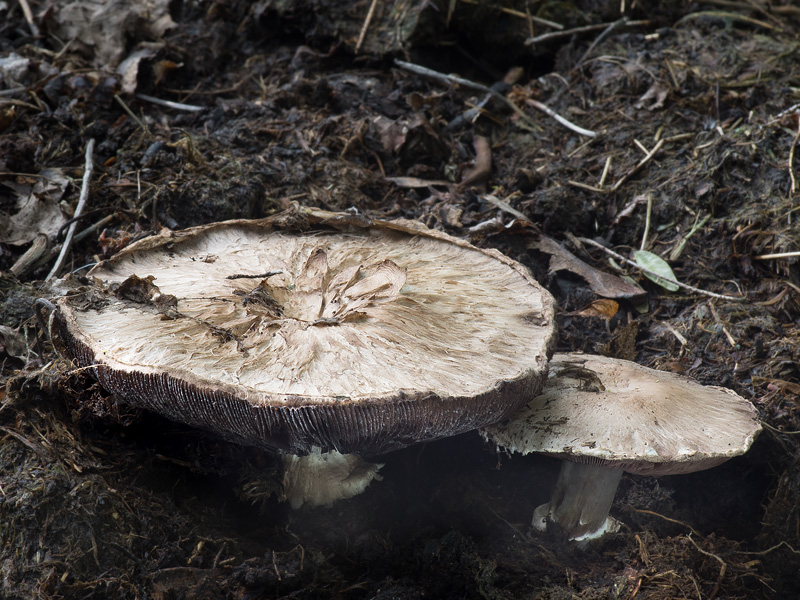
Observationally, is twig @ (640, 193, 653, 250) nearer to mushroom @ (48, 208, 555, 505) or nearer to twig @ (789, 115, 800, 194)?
twig @ (789, 115, 800, 194)

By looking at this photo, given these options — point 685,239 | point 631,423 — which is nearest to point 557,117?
point 685,239

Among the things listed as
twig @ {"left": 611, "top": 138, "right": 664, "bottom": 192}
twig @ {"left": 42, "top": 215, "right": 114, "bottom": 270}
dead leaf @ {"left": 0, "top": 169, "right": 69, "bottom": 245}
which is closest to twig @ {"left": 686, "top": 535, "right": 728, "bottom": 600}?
twig @ {"left": 611, "top": 138, "right": 664, "bottom": 192}

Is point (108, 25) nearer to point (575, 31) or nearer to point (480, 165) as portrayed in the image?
point (480, 165)

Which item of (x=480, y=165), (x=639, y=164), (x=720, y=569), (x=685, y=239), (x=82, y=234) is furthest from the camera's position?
(x=480, y=165)

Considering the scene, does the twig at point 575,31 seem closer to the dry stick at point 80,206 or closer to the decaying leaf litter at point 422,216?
the decaying leaf litter at point 422,216

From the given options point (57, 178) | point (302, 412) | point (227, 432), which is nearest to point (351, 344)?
point (302, 412)

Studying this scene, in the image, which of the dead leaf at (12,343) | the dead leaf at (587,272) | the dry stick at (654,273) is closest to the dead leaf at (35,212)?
the dead leaf at (12,343)
